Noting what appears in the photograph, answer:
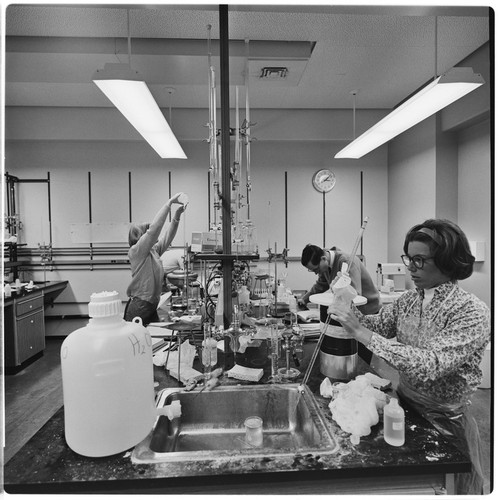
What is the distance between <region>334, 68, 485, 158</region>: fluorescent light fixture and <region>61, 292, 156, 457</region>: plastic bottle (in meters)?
2.00

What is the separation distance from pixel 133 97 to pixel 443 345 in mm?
1947

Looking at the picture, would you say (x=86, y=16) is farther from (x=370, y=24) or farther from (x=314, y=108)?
(x=314, y=108)

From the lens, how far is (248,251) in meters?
1.85

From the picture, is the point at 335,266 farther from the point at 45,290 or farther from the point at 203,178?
the point at 45,290

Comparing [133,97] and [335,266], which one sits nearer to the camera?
[133,97]

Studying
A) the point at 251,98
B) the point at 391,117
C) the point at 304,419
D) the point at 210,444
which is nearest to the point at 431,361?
the point at 304,419

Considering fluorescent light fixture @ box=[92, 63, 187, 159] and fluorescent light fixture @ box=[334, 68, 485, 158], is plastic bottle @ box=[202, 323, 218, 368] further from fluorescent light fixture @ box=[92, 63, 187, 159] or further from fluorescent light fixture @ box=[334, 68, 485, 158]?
fluorescent light fixture @ box=[334, 68, 485, 158]

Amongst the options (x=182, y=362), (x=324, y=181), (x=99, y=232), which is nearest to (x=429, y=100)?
(x=182, y=362)

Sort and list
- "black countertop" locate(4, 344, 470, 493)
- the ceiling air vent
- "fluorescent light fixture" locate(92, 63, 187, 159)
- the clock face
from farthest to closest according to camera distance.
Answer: the clock face < the ceiling air vent < "fluorescent light fixture" locate(92, 63, 187, 159) < "black countertop" locate(4, 344, 470, 493)

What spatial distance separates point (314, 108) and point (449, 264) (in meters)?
3.86

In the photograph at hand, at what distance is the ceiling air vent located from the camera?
2.94 meters

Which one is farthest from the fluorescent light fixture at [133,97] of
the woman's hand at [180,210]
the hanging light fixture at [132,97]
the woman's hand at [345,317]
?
the woman's hand at [345,317]

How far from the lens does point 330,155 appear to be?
4.87 m

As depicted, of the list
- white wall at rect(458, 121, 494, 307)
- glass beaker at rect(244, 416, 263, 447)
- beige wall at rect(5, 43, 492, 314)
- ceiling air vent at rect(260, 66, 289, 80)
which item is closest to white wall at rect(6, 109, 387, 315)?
beige wall at rect(5, 43, 492, 314)
